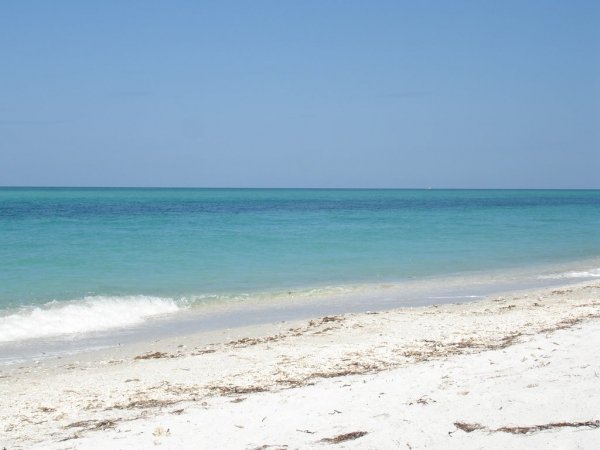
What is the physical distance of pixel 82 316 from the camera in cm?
1337

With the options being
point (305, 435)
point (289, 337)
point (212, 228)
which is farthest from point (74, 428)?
point (212, 228)

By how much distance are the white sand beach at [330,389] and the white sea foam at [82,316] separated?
222cm

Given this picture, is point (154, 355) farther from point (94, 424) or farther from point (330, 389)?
point (330, 389)

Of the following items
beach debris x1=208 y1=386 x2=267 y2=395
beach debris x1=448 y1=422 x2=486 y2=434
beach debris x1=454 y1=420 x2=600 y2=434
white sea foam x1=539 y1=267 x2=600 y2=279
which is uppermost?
beach debris x1=454 y1=420 x2=600 y2=434

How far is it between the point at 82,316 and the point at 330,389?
787 cm

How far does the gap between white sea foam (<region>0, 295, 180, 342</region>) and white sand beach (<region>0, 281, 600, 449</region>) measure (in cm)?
222

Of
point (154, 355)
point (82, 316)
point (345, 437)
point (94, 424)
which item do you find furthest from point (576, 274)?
point (94, 424)

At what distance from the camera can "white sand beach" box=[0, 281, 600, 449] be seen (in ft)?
18.2

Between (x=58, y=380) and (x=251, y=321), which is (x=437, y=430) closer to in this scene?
(x=58, y=380)

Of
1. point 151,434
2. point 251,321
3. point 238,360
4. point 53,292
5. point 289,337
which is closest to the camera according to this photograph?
point 151,434

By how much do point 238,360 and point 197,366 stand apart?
61 centimetres

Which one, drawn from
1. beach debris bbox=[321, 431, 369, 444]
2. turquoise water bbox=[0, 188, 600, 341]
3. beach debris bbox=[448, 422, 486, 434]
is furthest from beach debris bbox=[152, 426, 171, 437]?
turquoise water bbox=[0, 188, 600, 341]

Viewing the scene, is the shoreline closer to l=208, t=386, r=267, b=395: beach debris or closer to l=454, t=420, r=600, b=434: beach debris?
l=208, t=386, r=267, b=395: beach debris

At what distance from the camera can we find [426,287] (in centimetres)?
1748
